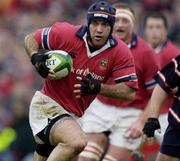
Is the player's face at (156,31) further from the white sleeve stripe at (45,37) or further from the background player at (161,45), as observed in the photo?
the white sleeve stripe at (45,37)

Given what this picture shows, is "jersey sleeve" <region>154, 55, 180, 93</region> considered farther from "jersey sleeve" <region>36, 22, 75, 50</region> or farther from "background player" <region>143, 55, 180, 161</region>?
"jersey sleeve" <region>36, 22, 75, 50</region>

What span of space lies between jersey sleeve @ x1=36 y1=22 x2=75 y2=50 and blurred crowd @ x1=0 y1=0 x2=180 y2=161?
478 cm

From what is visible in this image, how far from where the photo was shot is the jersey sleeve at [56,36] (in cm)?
1020

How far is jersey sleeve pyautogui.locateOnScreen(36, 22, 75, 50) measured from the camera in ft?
33.4

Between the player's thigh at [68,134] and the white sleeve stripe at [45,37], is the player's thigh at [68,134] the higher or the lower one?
the lower one

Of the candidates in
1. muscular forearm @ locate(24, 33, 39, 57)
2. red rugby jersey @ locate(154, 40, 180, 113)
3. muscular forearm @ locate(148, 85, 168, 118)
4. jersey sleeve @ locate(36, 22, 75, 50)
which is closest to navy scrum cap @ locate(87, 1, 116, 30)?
jersey sleeve @ locate(36, 22, 75, 50)

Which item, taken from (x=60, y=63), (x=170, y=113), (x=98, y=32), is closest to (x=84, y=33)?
(x=98, y=32)

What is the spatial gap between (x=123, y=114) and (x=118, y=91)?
A: 1.94m

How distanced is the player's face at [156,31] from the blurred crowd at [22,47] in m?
2.75

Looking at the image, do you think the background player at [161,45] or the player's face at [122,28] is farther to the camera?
the background player at [161,45]

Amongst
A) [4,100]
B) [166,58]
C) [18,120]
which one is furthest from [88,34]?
[4,100]

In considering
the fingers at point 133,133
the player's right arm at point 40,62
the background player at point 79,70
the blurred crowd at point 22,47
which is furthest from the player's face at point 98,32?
the blurred crowd at point 22,47

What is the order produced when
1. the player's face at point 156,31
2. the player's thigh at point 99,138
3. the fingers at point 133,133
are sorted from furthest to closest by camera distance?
the player's face at point 156,31
the player's thigh at point 99,138
the fingers at point 133,133

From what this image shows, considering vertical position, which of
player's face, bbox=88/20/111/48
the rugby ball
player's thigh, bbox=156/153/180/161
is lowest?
player's thigh, bbox=156/153/180/161
